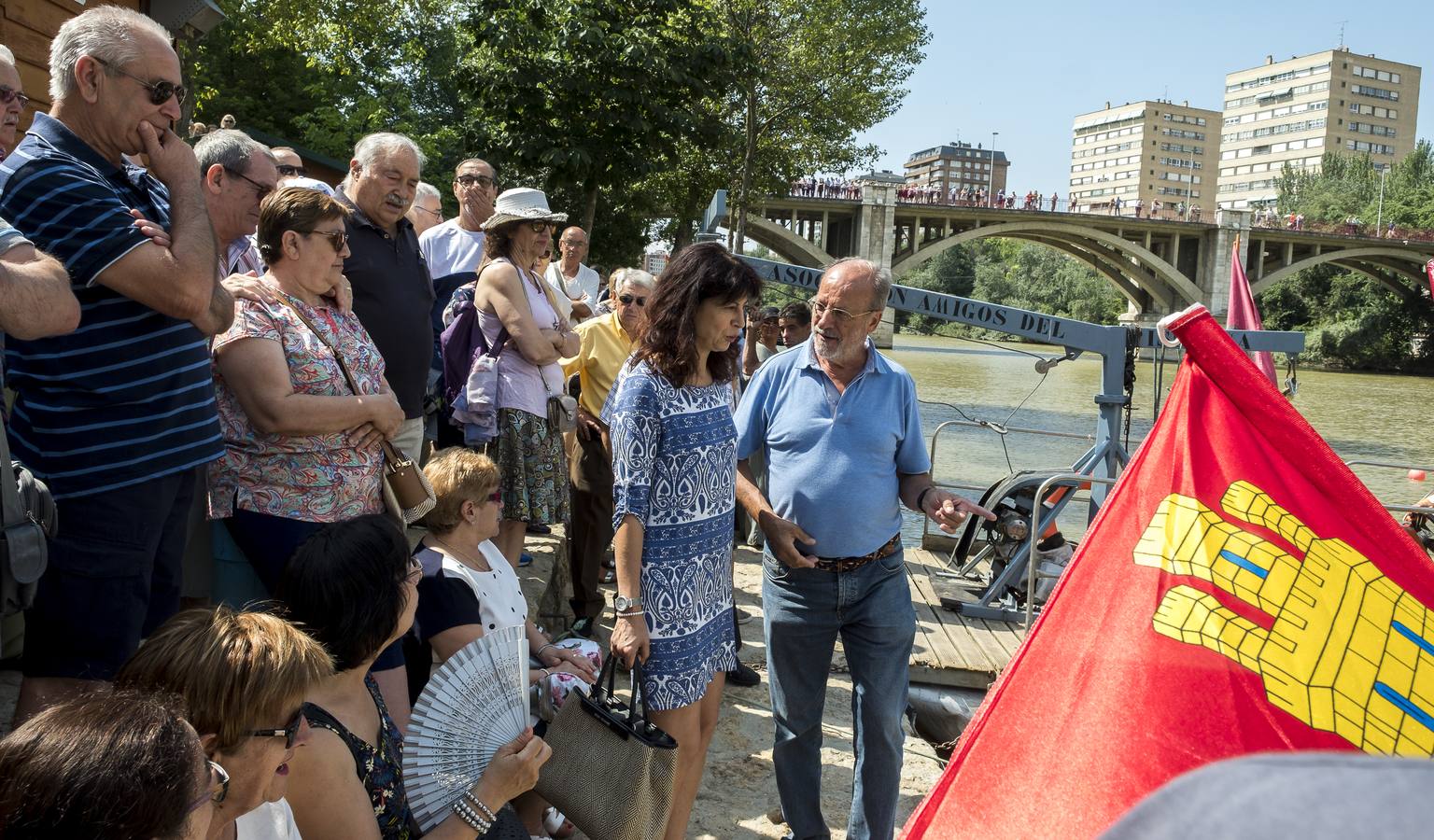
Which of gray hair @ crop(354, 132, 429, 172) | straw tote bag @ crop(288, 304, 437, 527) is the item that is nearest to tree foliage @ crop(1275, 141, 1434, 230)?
gray hair @ crop(354, 132, 429, 172)

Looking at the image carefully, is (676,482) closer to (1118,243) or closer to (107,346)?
(107,346)

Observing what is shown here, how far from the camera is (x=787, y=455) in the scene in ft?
11.1

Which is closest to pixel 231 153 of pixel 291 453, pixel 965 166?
pixel 291 453

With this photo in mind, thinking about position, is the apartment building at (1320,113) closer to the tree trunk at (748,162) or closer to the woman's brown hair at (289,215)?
the tree trunk at (748,162)

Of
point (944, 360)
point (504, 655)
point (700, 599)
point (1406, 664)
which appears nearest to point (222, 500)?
point (504, 655)

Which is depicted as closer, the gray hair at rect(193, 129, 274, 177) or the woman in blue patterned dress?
the woman in blue patterned dress

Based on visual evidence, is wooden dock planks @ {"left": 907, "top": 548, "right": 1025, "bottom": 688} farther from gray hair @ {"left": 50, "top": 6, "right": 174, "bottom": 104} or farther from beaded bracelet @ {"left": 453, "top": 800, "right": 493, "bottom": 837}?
gray hair @ {"left": 50, "top": 6, "right": 174, "bottom": 104}

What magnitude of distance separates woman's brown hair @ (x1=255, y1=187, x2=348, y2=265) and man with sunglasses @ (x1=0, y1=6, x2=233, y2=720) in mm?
422

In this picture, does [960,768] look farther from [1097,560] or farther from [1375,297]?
[1375,297]

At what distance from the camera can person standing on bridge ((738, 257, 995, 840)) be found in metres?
3.29

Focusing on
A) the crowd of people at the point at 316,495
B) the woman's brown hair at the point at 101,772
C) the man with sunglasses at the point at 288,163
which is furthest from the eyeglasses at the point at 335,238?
the woman's brown hair at the point at 101,772

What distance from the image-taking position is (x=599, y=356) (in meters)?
5.47

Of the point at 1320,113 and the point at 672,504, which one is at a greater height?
the point at 1320,113

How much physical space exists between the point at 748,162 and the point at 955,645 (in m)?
25.6
